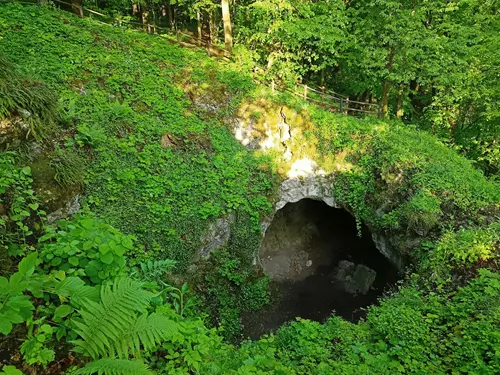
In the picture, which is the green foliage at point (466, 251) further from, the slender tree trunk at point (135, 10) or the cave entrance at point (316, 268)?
the slender tree trunk at point (135, 10)

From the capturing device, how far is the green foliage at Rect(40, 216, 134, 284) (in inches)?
139

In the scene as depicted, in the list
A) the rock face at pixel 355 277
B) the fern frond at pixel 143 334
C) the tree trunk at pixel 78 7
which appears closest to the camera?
the fern frond at pixel 143 334

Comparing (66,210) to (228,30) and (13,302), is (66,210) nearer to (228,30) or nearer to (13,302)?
(13,302)

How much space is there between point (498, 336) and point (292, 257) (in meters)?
9.38

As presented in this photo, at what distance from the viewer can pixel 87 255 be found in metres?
3.59

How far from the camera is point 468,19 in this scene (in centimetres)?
1348

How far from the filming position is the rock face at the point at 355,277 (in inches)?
488

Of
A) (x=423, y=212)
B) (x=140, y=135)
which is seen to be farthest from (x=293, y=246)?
(x=140, y=135)

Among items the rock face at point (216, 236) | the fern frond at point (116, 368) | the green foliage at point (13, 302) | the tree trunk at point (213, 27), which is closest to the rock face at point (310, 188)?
the rock face at point (216, 236)

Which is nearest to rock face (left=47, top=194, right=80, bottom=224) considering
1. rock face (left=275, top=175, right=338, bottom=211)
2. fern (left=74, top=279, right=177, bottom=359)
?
fern (left=74, top=279, right=177, bottom=359)

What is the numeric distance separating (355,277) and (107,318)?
11.8 meters

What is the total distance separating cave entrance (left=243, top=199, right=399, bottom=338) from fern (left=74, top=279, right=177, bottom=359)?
7136 mm

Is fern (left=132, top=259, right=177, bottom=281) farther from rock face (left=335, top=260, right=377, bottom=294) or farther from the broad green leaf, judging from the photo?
rock face (left=335, top=260, right=377, bottom=294)

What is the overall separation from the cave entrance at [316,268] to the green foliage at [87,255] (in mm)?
7010
